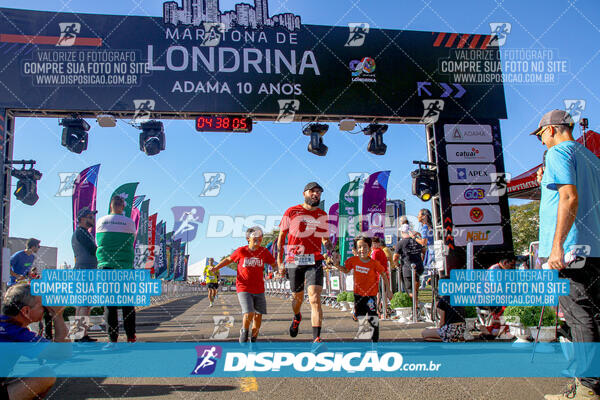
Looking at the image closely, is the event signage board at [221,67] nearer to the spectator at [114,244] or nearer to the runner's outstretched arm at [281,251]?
the spectator at [114,244]

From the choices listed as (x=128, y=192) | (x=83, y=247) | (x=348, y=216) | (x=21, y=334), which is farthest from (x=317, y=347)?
(x=128, y=192)

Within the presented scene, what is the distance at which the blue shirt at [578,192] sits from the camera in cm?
385

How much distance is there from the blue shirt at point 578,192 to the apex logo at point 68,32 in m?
11.8

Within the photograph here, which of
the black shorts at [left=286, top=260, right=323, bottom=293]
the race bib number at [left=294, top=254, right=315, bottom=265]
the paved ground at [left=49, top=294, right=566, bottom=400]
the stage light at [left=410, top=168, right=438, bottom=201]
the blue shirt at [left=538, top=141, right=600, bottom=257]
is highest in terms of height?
the stage light at [left=410, top=168, right=438, bottom=201]

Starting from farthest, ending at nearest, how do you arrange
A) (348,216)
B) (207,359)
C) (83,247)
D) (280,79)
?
(348,216)
(280,79)
(83,247)
(207,359)

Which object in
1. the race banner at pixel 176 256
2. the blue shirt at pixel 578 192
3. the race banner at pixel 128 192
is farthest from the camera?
the race banner at pixel 176 256

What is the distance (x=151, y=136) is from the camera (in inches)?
495

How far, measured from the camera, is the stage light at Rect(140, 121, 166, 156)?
12547 mm

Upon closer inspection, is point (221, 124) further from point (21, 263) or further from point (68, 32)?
point (21, 263)

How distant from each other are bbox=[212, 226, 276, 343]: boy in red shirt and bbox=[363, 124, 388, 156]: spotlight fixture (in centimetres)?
729

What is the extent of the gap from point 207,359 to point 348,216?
437 inches

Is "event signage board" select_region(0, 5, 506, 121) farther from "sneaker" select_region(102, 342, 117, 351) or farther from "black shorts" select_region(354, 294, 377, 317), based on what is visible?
"black shorts" select_region(354, 294, 377, 317)

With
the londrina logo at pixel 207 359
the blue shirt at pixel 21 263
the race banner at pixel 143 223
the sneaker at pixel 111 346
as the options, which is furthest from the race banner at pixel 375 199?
the race banner at pixel 143 223

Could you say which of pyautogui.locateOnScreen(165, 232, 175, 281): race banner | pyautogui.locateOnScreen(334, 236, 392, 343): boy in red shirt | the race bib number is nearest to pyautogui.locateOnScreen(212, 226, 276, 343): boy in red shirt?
the race bib number
